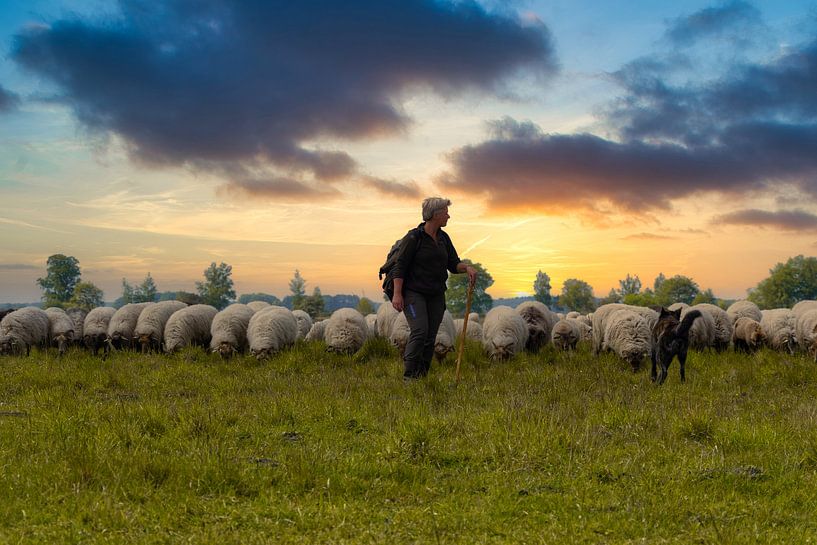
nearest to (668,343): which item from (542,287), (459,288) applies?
(459,288)

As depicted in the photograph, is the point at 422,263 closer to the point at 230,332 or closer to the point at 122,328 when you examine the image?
the point at 230,332

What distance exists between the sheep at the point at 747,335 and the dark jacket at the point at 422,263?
1229 centimetres

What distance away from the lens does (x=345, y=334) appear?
1711 cm

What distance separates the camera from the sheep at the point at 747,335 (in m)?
18.8

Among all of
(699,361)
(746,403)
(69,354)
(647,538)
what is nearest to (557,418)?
(647,538)

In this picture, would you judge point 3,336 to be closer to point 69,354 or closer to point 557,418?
point 69,354

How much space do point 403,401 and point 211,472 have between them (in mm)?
3902

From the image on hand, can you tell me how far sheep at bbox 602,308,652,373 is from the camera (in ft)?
47.6

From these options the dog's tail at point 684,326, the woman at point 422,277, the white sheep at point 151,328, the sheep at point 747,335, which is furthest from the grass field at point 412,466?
the sheep at point 747,335

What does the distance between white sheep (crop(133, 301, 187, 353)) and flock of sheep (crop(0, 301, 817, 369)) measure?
29 millimetres

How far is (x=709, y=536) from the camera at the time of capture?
468 cm

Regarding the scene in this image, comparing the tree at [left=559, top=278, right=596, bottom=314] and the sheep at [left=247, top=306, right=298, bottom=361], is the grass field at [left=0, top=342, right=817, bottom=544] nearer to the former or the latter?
the sheep at [left=247, top=306, right=298, bottom=361]

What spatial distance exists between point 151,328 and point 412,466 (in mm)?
15430

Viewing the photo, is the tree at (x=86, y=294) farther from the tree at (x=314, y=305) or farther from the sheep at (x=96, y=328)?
the sheep at (x=96, y=328)
